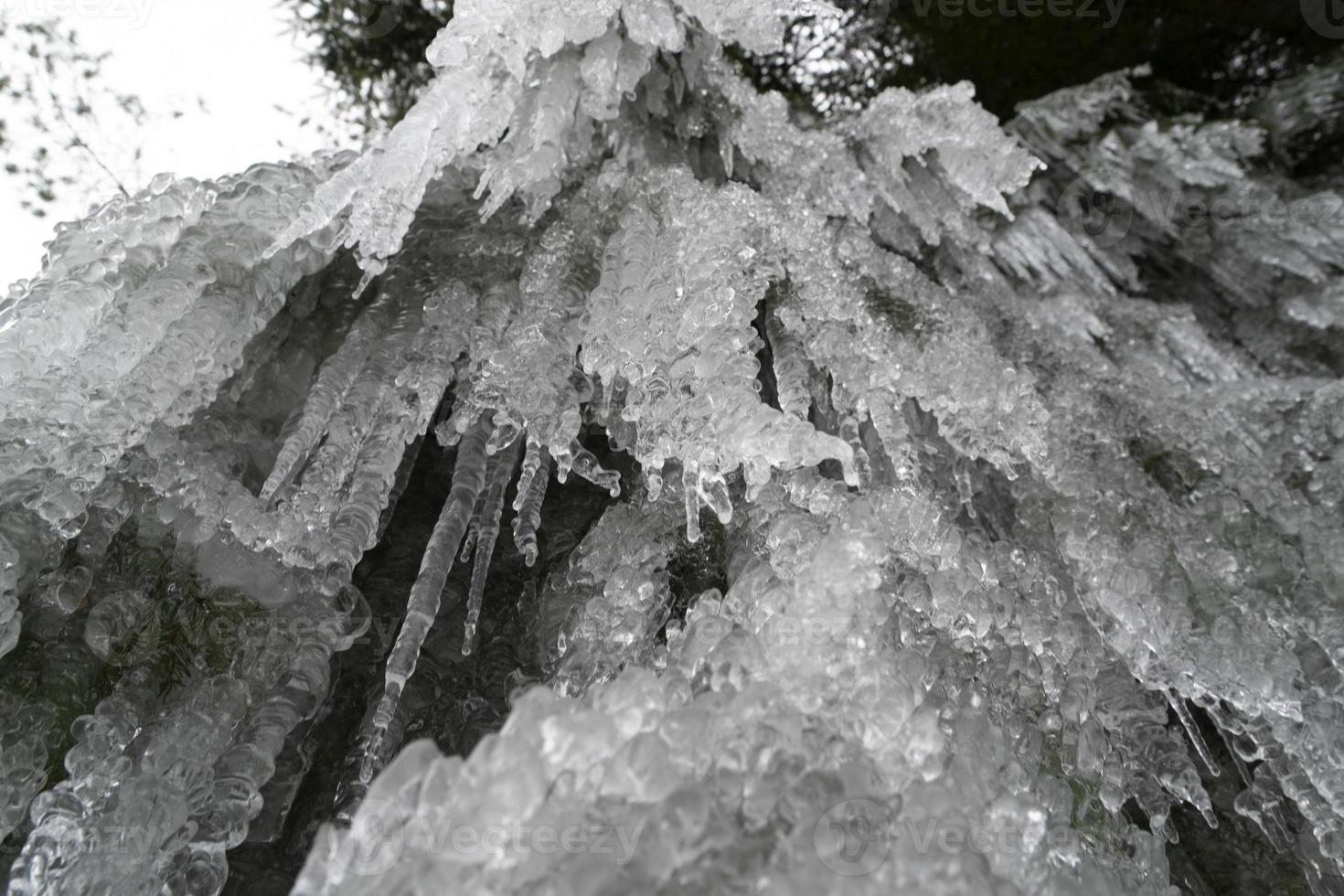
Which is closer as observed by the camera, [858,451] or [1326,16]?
[858,451]

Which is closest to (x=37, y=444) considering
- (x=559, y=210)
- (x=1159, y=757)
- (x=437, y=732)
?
(x=437, y=732)

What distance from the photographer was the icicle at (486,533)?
1.24 metres

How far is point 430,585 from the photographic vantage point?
118 cm

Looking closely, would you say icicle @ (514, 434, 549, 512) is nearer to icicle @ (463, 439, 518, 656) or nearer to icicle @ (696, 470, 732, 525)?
icicle @ (463, 439, 518, 656)

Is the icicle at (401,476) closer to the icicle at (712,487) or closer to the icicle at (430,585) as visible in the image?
the icicle at (430,585)

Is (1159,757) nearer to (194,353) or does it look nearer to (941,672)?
(941,672)

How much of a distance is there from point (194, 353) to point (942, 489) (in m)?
1.24
